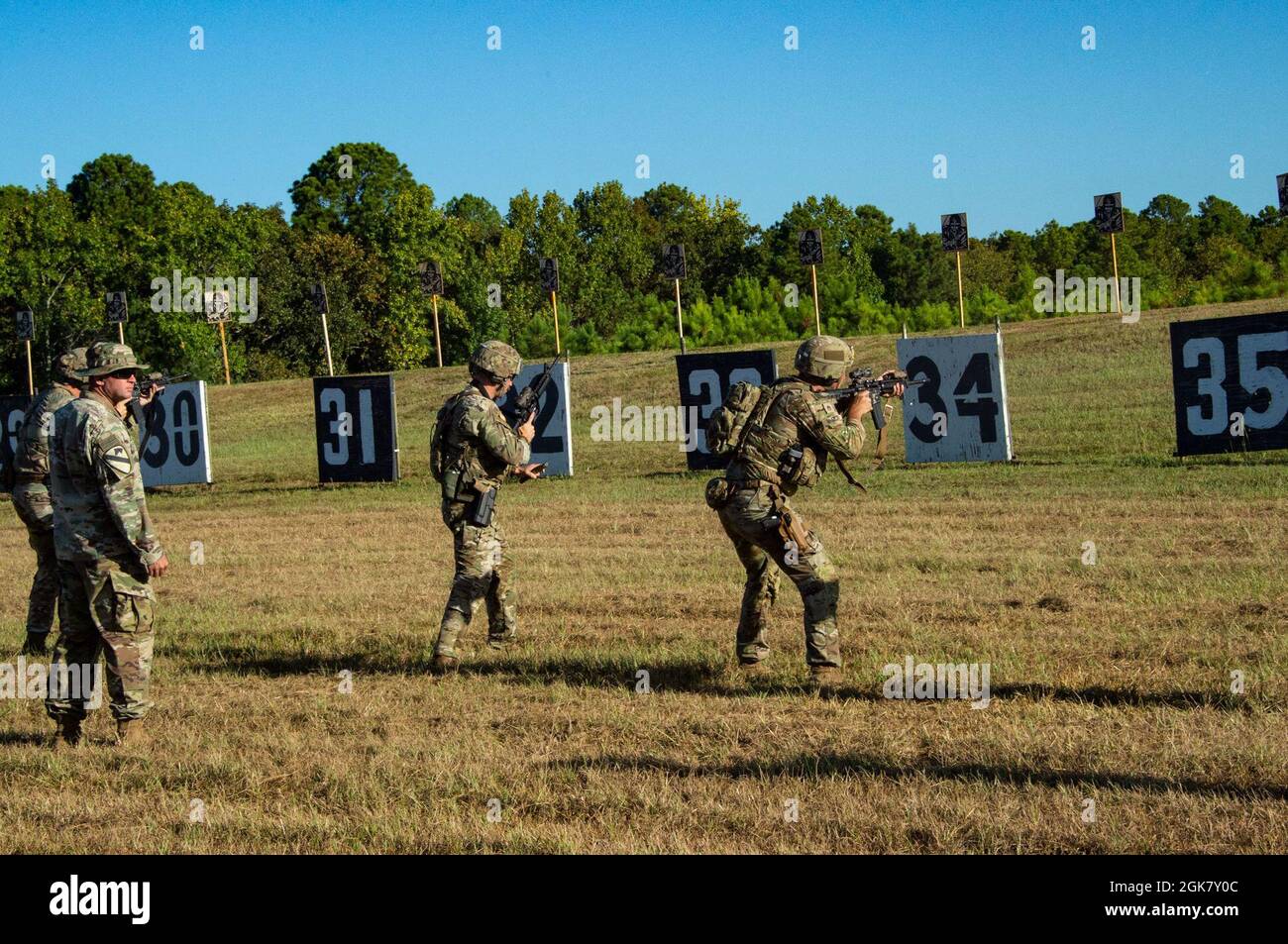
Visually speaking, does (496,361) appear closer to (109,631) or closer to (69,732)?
(109,631)

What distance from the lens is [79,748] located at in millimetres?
8172

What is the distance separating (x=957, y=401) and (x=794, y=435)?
1306 cm

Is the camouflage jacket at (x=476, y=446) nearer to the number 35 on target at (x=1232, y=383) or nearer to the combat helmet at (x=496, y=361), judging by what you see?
the combat helmet at (x=496, y=361)

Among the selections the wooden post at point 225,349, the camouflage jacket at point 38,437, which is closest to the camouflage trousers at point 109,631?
the camouflage jacket at point 38,437

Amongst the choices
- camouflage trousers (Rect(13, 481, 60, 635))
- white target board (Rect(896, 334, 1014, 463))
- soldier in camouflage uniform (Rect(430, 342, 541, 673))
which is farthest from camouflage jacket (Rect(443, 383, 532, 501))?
white target board (Rect(896, 334, 1014, 463))

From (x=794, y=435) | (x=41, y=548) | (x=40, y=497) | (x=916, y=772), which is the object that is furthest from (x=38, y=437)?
(x=916, y=772)

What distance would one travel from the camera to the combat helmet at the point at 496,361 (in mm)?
10016

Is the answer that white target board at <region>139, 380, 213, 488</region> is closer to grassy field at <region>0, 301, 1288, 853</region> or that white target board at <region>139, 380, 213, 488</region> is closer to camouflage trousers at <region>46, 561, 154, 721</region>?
grassy field at <region>0, 301, 1288, 853</region>

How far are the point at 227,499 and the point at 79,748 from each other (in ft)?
57.2

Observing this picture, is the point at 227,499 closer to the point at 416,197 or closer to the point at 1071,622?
the point at 1071,622

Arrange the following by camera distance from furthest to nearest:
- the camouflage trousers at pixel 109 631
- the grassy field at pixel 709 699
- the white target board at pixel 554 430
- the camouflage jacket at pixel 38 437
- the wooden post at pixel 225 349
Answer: the wooden post at pixel 225 349 < the white target board at pixel 554 430 < the camouflage jacket at pixel 38 437 < the camouflage trousers at pixel 109 631 < the grassy field at pixel 709 699

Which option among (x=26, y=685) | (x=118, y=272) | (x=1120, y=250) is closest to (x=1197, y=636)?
(x=26, y=685)

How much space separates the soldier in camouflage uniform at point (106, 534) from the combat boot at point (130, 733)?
0.02m

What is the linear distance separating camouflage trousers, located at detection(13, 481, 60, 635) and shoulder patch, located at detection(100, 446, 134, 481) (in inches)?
147
